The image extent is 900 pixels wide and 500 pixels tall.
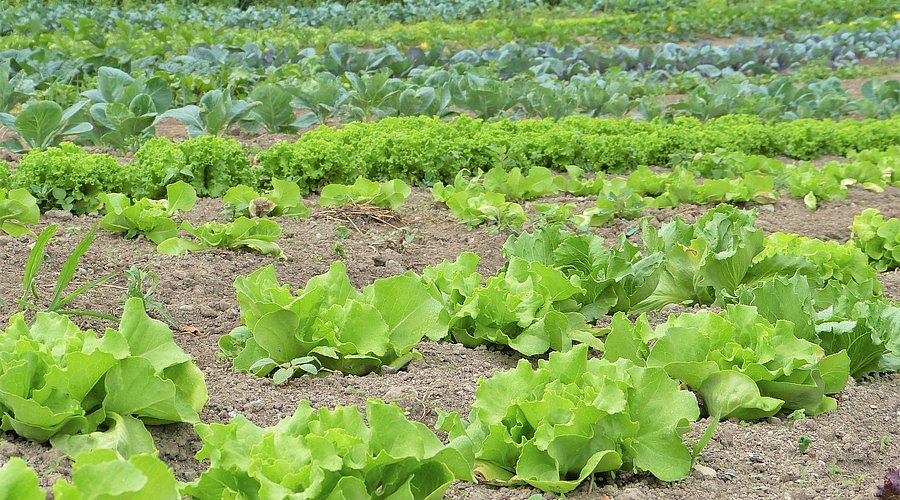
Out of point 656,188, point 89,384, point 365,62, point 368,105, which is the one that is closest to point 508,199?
point 656,188

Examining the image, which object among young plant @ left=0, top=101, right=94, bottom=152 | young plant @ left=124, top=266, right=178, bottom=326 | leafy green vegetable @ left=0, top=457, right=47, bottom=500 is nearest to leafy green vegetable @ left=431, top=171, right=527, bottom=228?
young plant @ left=124, top=266, right=178, bottom=326

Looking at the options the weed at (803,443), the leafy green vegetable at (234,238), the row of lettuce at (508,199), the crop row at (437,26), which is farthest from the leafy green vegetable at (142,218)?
the crop row at (437,26)

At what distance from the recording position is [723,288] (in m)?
4.19

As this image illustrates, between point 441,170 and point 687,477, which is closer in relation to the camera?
point 687,477

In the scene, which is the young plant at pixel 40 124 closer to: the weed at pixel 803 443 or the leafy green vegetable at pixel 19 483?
the leafy green vegetable at pixel 19 483

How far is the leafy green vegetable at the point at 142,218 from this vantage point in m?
4.61

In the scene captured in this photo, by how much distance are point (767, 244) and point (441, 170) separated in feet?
8.81

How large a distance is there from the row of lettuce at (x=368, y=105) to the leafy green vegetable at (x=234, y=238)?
7.21 feet

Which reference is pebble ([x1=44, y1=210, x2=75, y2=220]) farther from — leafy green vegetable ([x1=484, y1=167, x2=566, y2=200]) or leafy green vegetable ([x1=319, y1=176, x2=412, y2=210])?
leafy green vegetable ([x1=484, y1=167, x2=566, y2=200])

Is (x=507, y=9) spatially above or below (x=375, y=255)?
below

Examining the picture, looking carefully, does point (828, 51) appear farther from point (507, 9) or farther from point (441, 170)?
point (441, 170)

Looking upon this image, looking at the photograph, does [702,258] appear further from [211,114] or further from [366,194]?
[211,114]

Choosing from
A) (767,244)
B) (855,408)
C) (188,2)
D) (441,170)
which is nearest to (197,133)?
(441,170)

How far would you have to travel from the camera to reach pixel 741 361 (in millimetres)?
3186
